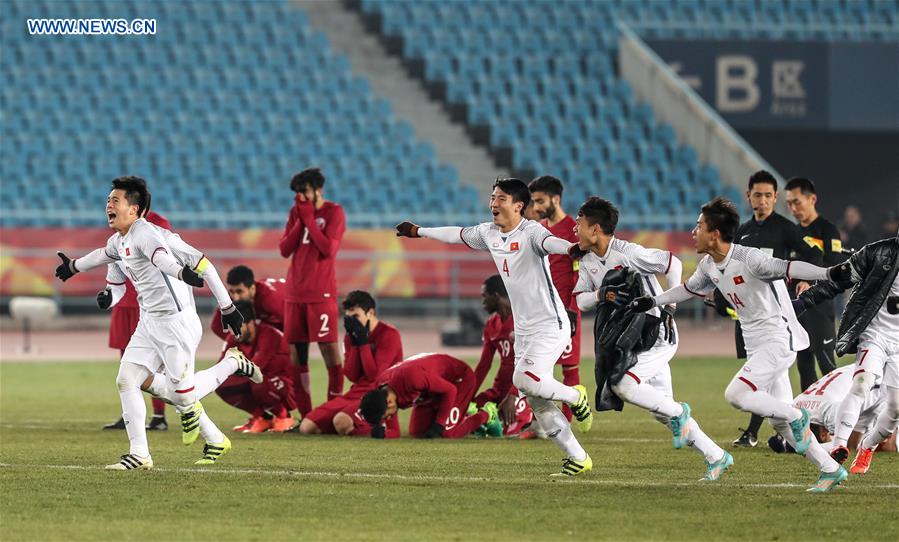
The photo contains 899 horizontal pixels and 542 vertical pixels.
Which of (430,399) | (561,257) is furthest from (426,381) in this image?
(561,257)

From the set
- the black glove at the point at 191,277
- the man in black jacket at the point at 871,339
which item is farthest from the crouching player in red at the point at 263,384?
the man in black jacket at the point at 871,339

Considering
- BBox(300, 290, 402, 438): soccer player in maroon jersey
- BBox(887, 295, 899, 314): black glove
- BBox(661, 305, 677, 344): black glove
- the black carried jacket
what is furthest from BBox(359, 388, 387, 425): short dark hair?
BBox(887, 295, 899, 314): black glove

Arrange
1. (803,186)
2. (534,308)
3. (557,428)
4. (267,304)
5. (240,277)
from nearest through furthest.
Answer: (557,428)
(534,308)
(803,186)
(240,277)
(267,304)

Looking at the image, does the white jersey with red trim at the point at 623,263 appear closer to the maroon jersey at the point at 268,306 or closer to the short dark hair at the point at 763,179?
the short dark hair at the point at 763,179

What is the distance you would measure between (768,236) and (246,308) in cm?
451

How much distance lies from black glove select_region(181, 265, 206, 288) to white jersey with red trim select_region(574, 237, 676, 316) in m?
2.40

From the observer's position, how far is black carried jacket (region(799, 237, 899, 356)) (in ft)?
27.2

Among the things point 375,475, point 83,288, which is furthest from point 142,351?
point 83,288

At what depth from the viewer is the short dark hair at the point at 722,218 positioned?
8.48m

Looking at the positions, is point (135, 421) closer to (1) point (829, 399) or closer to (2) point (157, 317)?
(2) point (157, 317)

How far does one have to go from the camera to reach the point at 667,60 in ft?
96.9

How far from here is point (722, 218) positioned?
8.47 m

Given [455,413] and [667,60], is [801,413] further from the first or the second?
[667,60]

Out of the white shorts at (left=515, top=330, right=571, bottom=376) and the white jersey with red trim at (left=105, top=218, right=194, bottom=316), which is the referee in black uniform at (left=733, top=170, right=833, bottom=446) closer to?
the white shorts at (left=515, top=330, right=571, bottom=376)
